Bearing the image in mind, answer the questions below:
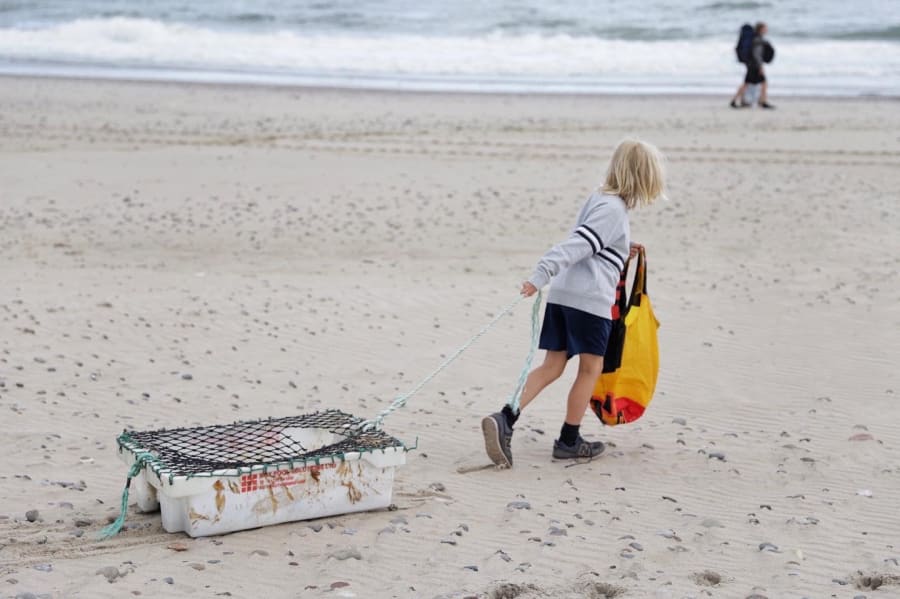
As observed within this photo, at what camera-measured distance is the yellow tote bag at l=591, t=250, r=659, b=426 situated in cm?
559

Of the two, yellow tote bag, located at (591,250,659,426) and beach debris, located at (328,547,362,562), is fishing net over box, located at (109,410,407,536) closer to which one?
beach debris, located at (328,547,362,562)

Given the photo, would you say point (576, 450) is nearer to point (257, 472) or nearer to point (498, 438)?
point (498, 438)

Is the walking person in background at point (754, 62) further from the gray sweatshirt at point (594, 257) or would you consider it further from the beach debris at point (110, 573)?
the beach debris at point (110, 573)

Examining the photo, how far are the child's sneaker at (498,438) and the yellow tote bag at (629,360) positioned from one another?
1.84ft

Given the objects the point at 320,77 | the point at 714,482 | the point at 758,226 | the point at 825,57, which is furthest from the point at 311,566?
the point at 825,57

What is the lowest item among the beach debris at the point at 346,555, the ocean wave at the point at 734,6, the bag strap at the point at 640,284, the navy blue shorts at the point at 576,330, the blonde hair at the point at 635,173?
Result: the beach debris at the point at 346,555

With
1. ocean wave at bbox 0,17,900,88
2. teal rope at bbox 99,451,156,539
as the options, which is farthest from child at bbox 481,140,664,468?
ocean wave at bbox 0,17,900,88

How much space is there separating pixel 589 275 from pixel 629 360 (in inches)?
23.1

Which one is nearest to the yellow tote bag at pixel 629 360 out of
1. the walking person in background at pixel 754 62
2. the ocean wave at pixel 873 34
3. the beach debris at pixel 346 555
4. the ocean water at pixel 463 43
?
the beach debris at pixel 346 555

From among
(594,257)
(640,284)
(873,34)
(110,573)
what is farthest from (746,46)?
(110,573)

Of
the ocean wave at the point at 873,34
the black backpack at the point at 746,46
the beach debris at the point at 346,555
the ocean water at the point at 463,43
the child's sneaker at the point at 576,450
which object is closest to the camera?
the beach debris at the point at 346,555

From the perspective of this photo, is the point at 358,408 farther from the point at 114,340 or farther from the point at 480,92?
the point at 480,92

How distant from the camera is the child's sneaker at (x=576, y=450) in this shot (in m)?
5.65

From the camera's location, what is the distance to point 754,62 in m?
19.9
